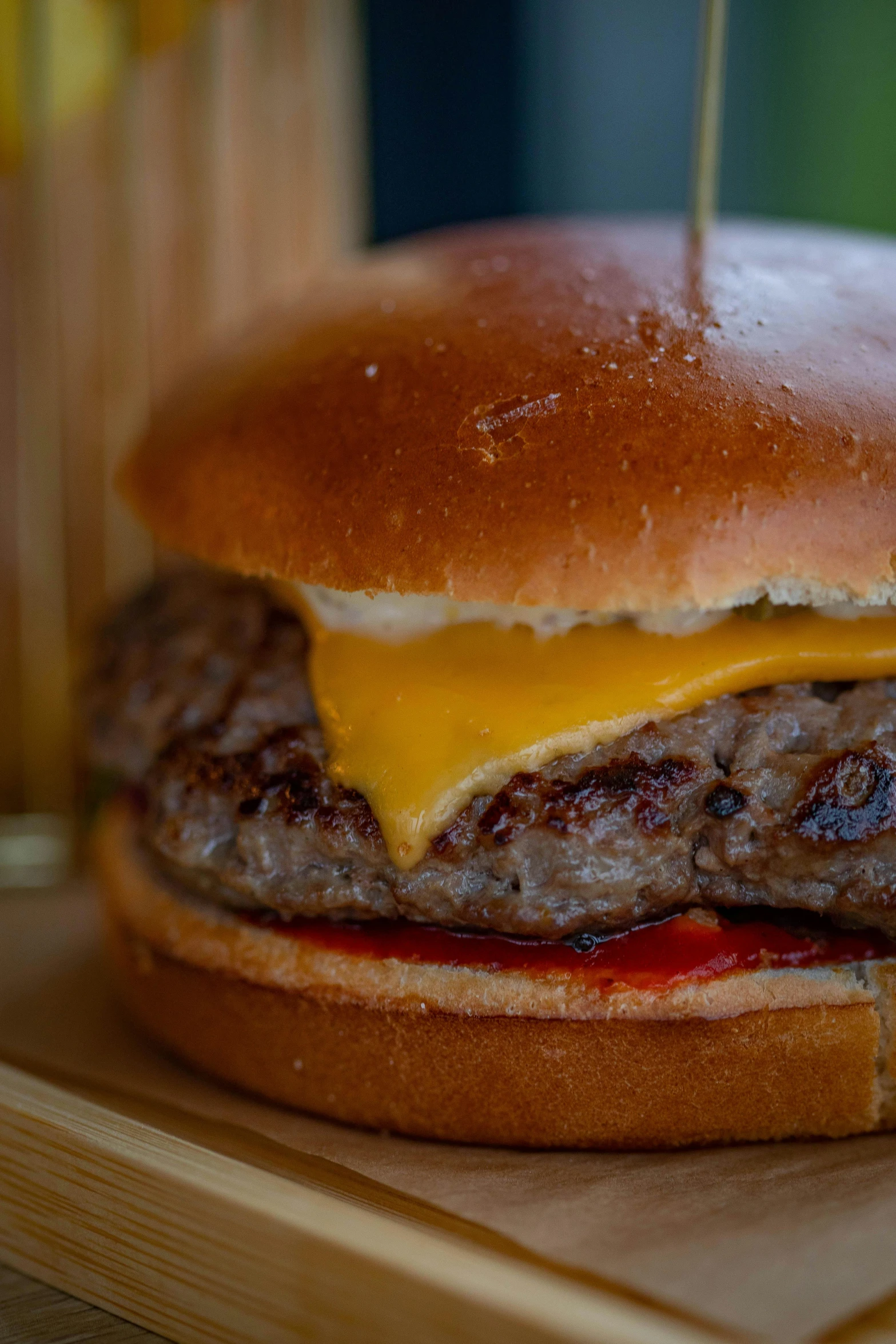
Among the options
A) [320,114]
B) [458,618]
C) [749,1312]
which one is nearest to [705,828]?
[458,618]

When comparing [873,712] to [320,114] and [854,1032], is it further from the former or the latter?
[320,114]

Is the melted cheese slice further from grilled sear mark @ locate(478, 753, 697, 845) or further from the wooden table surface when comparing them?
the wooden table surface

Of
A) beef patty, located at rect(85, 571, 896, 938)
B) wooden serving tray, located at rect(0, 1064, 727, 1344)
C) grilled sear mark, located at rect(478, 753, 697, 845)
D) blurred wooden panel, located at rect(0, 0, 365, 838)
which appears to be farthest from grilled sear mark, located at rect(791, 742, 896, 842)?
blurred wooden panel, located at rect(0, 0, 365, 838)

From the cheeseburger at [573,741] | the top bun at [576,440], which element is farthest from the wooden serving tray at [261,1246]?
the top bun at [576,440]

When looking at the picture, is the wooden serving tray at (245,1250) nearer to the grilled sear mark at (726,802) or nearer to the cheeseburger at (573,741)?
the cheeseburger at (573,741)

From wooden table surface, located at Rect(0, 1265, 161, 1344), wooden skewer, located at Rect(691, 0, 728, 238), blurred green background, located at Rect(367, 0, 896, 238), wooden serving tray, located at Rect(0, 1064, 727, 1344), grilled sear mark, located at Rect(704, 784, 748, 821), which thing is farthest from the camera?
blurred green background, located at Rect(367, 0, 896, 238)

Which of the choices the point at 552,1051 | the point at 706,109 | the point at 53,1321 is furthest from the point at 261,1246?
the point at 706,109
